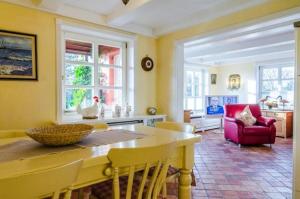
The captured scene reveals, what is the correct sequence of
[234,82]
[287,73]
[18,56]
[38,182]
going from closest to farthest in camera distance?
1. [38,182]
2. [18,56]
3. [287,73]
4. [234,82]

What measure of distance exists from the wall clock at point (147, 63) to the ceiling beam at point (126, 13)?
777 mm

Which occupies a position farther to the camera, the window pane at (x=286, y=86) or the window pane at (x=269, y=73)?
the window pane at (x=269, y=73)

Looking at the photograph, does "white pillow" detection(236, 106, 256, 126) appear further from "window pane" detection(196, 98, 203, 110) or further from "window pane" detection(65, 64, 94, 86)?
"window pane" detection(65, 64, 94, 86)

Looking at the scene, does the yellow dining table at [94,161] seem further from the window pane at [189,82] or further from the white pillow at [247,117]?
the window pane at [189,82]

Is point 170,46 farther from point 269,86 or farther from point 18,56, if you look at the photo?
point 269,86

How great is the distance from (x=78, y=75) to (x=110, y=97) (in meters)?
0.67

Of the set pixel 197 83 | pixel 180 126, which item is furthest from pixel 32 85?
pixel 197 83

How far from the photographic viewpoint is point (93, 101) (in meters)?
3.49

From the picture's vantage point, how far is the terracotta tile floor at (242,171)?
2.42 meters

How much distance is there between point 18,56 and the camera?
8.52 ft

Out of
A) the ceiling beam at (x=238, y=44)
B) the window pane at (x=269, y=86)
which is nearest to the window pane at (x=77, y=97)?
the ceiling beam at (x=238, y=44)

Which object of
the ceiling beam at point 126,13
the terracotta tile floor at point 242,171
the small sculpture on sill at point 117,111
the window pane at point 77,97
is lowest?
the terracotta tile floor at point 242,171

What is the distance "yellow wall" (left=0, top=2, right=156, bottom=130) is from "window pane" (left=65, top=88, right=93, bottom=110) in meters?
0.41

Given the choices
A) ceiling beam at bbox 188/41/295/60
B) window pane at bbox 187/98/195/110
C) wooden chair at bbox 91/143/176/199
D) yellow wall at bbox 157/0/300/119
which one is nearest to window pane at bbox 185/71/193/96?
window pane at bbox 187/98/195/110
